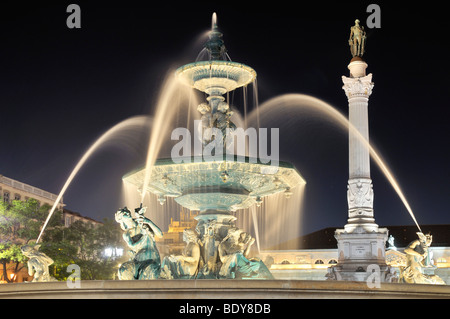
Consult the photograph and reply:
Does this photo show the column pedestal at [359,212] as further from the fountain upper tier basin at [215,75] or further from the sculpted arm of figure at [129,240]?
the sculpted arm of figure at [129,240]

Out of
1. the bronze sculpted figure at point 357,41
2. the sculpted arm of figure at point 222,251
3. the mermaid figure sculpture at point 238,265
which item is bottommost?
the mermaid figure sculpture at point 238,265

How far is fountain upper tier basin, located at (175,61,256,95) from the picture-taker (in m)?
18.6

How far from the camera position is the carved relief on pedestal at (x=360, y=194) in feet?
151

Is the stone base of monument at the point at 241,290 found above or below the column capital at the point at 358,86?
below

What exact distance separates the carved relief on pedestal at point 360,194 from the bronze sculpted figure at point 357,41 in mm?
10487

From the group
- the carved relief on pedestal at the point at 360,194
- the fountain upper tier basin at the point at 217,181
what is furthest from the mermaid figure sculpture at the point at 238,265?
the carved relief on pedestal at the point at 360,194

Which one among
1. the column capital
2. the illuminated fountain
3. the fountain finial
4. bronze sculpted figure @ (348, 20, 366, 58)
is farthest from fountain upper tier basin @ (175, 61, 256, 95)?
bronze sculpted figure @ (348, 20, 366, 58)

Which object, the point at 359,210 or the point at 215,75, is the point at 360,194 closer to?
the point at 359,210

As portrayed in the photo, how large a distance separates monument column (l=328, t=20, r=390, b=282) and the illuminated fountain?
2588 cm

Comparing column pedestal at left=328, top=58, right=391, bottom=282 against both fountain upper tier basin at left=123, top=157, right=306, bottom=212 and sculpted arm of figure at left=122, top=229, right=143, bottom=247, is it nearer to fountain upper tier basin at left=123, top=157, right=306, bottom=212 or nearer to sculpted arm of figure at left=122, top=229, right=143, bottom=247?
fountain upper tier basin at left=123, top=157, right=306, bottom=212
